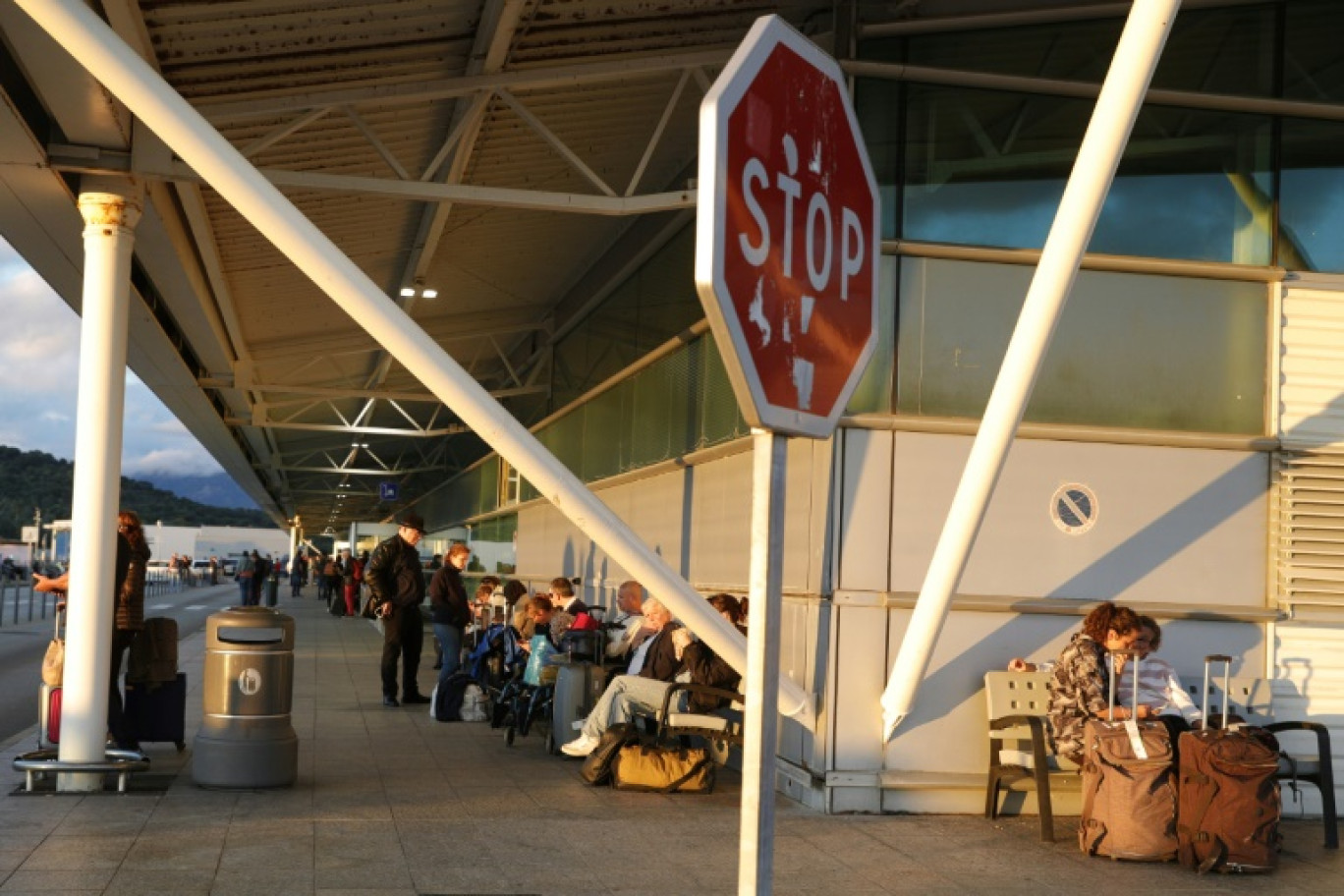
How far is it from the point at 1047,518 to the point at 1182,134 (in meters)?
2.79

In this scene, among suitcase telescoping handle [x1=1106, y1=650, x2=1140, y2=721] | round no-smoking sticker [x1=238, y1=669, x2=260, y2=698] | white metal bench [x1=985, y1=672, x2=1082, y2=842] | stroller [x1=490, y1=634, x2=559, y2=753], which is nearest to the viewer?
suitcase telescoping handle [x1=1106, y1=650, x2=1140, y2=721]

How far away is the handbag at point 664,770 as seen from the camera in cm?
1055

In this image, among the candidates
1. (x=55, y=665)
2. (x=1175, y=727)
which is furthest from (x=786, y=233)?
(x=55, y=665)

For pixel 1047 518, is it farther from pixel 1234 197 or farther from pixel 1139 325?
pixel 1234 197

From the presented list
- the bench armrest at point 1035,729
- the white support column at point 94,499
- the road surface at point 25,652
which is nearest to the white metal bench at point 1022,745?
the bench armrest at point 1035,729

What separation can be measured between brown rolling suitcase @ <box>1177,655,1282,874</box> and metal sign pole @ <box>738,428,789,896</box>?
6666 mm

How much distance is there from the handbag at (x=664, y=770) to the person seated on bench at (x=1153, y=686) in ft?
8.70

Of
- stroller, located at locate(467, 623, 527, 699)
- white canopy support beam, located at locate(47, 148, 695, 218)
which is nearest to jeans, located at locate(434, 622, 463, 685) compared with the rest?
stroller, located at locate(467, 623, 527, 699)

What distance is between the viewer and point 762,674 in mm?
2600

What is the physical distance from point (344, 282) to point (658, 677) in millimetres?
5033

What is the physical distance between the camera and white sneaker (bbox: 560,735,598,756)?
11.4 m

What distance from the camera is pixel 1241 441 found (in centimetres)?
1092

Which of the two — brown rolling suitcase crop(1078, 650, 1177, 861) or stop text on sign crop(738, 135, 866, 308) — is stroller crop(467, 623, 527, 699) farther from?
stop text on sign crop(738, 135, 866, 308)

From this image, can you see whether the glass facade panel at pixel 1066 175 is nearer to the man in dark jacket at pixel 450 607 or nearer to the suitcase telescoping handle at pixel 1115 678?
the suitcase telescoping handle at pixel 1115 678
